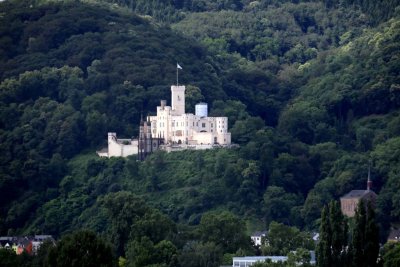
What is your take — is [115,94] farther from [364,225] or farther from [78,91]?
[364,225]

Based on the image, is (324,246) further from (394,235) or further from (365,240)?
(394,235)

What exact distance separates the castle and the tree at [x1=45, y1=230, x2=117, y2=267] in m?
62.9

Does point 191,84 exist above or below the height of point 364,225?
above

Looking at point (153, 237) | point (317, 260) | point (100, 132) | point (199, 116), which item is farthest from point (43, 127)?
point (317, 260)

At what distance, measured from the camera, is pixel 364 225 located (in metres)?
126

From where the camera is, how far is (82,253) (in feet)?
369

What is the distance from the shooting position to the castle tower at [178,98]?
592 feet

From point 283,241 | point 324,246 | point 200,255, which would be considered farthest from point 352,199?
point 324,246

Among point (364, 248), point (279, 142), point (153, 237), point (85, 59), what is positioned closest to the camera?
point (364, 248)

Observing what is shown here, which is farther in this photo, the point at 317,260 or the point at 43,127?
the point at 43,127

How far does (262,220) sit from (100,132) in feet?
74.1

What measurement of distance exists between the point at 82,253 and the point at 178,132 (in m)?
65.8

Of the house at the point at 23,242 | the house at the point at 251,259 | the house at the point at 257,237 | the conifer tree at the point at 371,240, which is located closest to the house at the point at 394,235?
the house at the point at 257,237

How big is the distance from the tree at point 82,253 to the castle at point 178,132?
206ft
